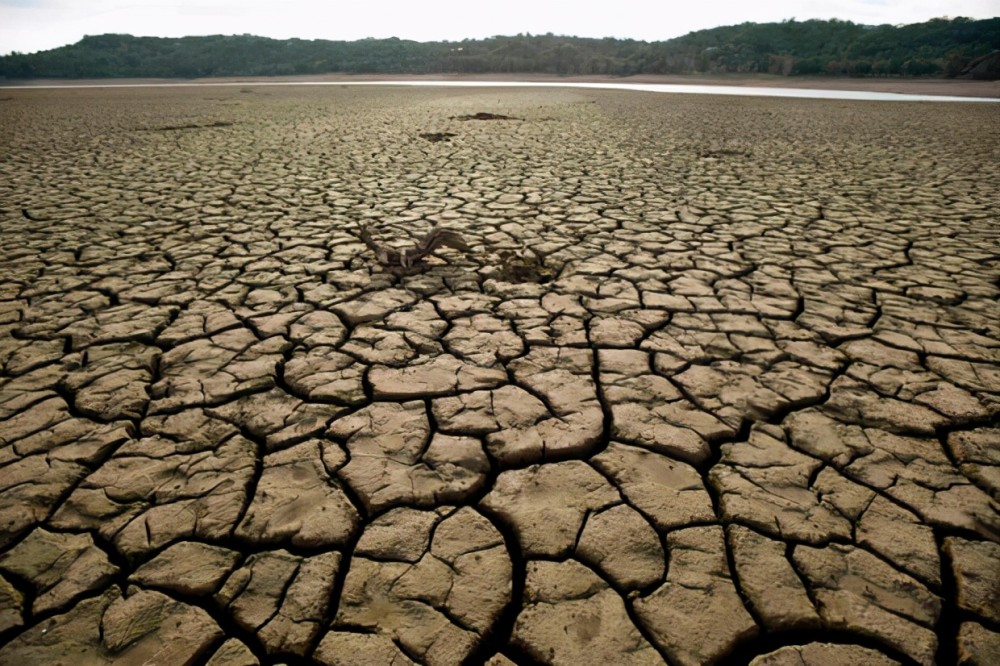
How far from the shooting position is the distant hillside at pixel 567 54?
36.1 meters

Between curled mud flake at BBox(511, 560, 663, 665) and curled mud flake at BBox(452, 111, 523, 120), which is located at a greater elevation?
curled mud flake at BBox(452, 111, 523, 120)

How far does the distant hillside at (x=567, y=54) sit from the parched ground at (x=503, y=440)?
113 ft

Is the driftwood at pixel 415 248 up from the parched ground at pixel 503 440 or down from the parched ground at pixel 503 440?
up

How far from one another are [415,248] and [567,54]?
152 feet

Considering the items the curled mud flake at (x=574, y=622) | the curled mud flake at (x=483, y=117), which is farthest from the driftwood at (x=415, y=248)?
the curled mud flake at (x=483, y=117)

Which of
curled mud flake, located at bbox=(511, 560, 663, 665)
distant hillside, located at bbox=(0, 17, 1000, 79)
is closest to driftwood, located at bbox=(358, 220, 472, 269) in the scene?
curled mud flake, located at bbox=(511, 560, 663, 665)

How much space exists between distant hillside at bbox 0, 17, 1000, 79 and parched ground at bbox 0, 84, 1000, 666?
3437 cm

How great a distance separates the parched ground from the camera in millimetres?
1080

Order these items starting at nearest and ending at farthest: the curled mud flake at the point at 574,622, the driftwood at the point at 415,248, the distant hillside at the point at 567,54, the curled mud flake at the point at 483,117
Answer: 1. the curled mud flake at the point at 574,622
2. the driftwood at the point at 415,248
3. the curled mud flake at the point at 483,117
4. the distant hillside at the point at 567,54

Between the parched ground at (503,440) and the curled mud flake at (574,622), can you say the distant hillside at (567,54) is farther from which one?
the curled mud flake at (574,622)

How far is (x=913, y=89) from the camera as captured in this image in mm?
21328

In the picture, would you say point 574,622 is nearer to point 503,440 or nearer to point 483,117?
point 503,440

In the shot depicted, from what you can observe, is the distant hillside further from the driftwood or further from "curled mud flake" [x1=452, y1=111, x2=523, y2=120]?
the driftwood

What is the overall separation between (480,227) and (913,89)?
1039 inches
